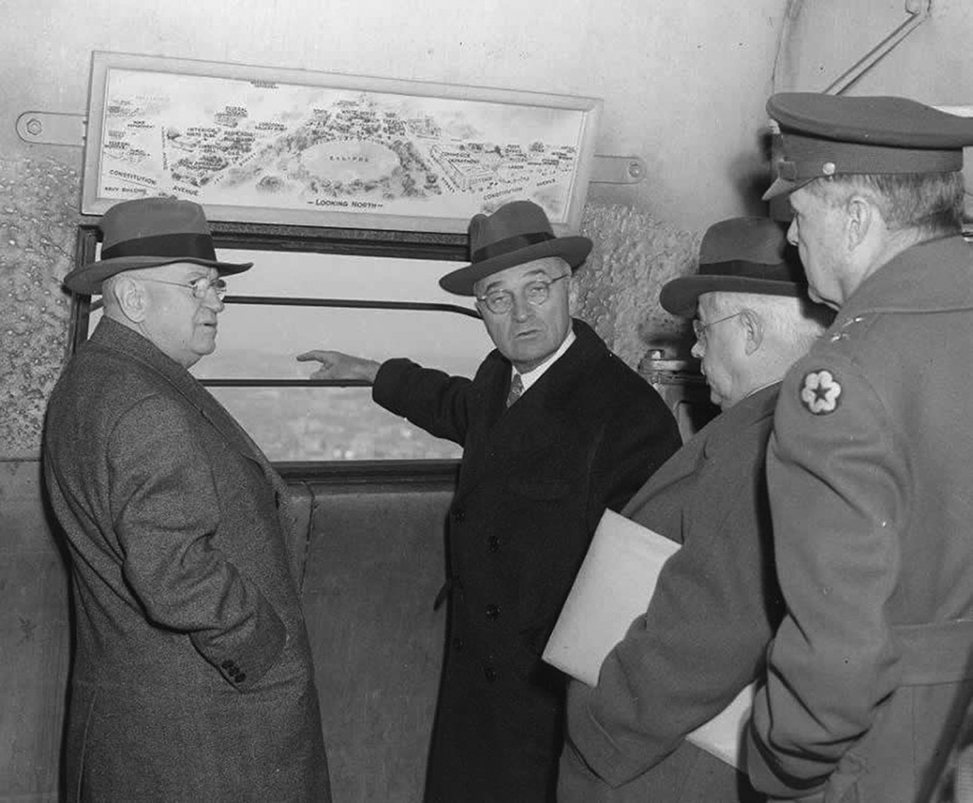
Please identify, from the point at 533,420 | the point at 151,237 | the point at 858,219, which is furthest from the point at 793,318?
the point at 151,237

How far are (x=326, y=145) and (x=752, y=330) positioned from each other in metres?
1.49

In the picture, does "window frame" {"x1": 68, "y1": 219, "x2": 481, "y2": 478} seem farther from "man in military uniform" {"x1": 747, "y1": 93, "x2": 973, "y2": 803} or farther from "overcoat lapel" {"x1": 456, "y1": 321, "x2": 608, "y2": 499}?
"man in military uniform" {"x1": 747, "y1": 93, "x2": 973, "y2": 803}

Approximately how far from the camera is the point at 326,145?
381cm

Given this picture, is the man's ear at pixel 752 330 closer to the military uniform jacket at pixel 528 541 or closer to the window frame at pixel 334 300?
the military uniform jacket at pixel 528 541

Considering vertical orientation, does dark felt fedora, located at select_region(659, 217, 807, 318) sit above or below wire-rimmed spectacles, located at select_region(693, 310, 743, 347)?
above

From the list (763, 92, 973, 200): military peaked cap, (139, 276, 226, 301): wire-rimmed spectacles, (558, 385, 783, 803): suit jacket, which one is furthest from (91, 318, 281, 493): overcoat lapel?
(763, 92, 973, 200): military peaked cap

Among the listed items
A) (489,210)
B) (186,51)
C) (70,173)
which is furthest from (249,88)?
(489,210)

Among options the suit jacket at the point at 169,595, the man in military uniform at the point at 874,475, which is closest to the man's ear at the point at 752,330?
the man in military uniform at the point at 874,475

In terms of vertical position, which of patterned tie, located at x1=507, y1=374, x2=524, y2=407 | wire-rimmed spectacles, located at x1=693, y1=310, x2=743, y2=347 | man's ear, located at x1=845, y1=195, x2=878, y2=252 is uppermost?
man's ear, located at x1=845, y1=195, x2=878, y2=252

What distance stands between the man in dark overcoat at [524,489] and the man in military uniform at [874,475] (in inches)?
46.7

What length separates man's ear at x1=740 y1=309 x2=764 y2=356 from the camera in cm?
276

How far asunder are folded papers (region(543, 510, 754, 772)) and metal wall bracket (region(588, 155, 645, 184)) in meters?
1.73

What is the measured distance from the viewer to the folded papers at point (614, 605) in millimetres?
2533

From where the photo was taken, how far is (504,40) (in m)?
3.91
